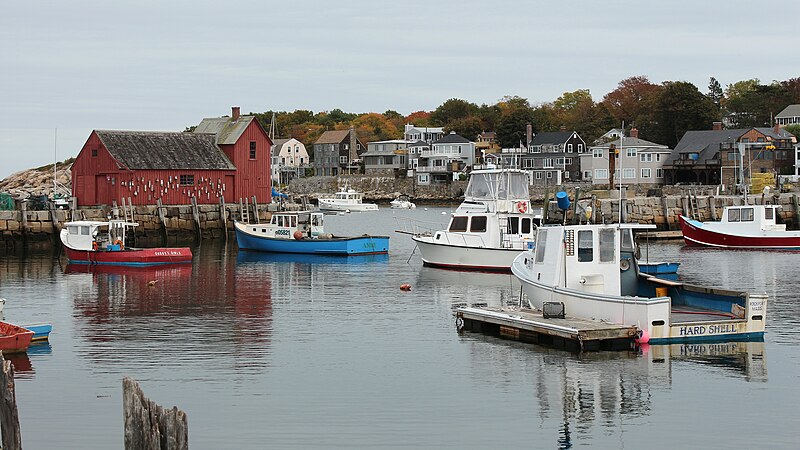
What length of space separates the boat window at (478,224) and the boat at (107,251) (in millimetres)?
12194

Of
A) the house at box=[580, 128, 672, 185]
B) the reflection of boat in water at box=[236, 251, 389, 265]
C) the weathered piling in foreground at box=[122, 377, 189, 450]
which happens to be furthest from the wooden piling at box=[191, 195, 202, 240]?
the house at box=[580, 128, 672, 185]

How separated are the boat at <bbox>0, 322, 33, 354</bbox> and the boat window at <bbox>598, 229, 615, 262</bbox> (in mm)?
12776

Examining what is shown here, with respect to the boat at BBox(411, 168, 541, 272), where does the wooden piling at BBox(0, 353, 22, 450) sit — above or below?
below

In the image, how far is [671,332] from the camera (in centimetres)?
2281

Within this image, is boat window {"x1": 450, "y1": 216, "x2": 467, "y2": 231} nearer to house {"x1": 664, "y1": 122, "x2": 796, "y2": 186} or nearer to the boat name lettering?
the boat name lettering

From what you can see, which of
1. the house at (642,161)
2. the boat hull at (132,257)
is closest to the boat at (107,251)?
the boat hull at (132,257)

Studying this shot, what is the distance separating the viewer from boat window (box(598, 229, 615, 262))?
80.4 feet

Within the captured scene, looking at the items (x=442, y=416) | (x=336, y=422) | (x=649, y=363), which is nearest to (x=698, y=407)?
(x=649, y=363)

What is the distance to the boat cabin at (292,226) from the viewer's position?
172 ft

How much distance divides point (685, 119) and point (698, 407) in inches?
4037

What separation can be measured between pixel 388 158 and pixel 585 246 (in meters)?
114

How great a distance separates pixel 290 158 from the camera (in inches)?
6088

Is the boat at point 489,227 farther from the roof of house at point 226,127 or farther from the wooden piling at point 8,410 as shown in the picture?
the wooden piling at point 8,410

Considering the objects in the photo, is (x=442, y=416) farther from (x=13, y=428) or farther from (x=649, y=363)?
(x=13, y=428)
